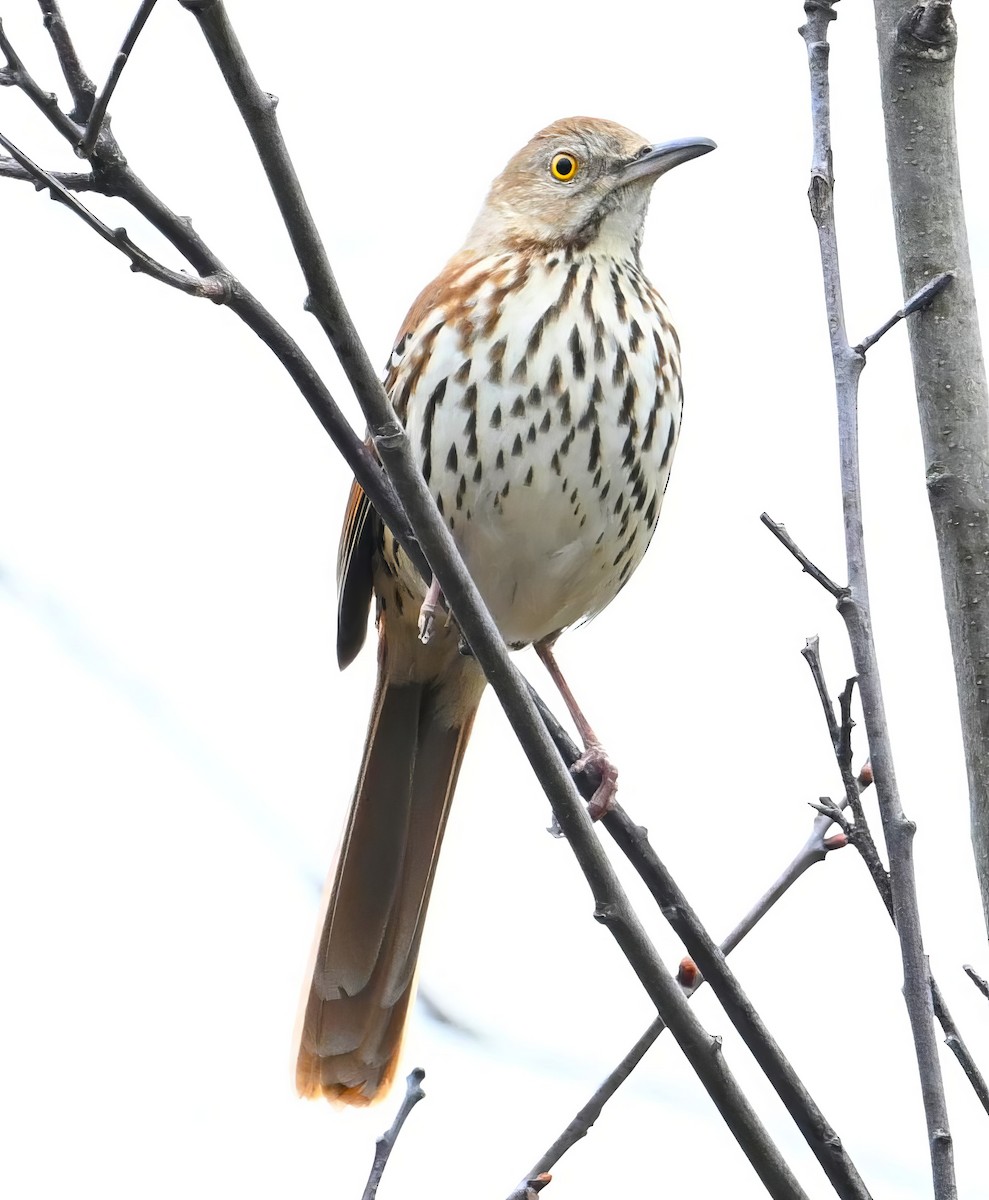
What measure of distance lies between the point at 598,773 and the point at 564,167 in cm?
180

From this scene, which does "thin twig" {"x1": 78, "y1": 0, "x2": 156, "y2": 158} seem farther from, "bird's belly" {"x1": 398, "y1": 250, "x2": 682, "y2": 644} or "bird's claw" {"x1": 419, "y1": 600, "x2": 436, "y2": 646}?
"bird's belly" {"x1": 398, "y1": 250, "x2": 682, "y2": 644}

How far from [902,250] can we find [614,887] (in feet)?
3.95


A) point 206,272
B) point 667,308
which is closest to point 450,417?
point 667,308

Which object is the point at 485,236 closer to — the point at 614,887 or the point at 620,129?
the point at 620,129

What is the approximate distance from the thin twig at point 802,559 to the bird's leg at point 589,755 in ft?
1.72

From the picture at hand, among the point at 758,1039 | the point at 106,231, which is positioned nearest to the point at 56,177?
the point at 106,231

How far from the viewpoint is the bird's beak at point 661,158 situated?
392 cm

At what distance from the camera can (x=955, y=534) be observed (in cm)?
245

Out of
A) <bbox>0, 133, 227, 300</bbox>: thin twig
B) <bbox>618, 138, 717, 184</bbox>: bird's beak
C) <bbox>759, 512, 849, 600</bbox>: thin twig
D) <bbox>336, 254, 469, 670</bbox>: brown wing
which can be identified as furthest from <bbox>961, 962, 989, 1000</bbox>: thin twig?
<bbox>618, 138, 717, 184</bbox>: bird's beak

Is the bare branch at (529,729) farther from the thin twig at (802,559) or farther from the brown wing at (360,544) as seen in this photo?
the brown wing at (360,544)

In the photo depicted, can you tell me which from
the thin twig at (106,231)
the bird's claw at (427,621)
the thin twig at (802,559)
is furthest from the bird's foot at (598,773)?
the thin twig at (106,231)

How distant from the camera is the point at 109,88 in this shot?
75.2 inches

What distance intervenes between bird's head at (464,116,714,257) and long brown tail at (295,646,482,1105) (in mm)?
1151

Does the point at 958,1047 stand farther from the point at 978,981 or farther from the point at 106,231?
the point at 106,231
